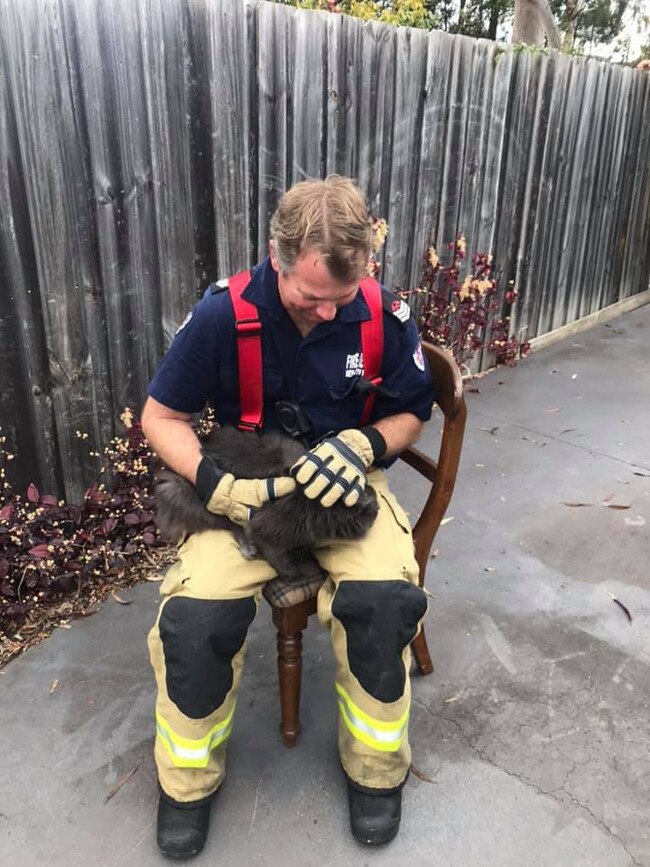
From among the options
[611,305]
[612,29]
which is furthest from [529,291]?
[612,29]

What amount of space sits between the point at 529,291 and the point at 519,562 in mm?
3301

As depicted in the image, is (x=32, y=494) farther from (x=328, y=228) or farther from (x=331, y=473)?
(x=328, y=228)

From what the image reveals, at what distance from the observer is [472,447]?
4465 mm

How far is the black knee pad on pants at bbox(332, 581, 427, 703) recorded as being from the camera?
6.26 feet

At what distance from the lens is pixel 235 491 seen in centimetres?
200

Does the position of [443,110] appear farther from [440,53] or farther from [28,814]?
[28,814]

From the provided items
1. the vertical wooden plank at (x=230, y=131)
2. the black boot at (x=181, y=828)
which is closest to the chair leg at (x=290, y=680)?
the black boot at (x=181, y=828)

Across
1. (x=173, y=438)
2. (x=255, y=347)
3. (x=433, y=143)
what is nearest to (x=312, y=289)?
(x=255, y=347)

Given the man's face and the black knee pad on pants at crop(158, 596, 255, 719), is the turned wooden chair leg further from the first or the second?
the man's face

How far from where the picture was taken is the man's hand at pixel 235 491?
1.97m

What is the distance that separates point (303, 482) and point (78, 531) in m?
1.60

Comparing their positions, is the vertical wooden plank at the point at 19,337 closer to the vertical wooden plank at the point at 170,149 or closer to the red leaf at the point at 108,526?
Result: the red leaf at the point at 108,526

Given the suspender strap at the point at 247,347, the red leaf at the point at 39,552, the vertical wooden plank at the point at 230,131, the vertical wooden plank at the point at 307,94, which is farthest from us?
the vertical wooden plank at the point at 307,94

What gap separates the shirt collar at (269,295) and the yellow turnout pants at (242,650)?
2.23 ft
